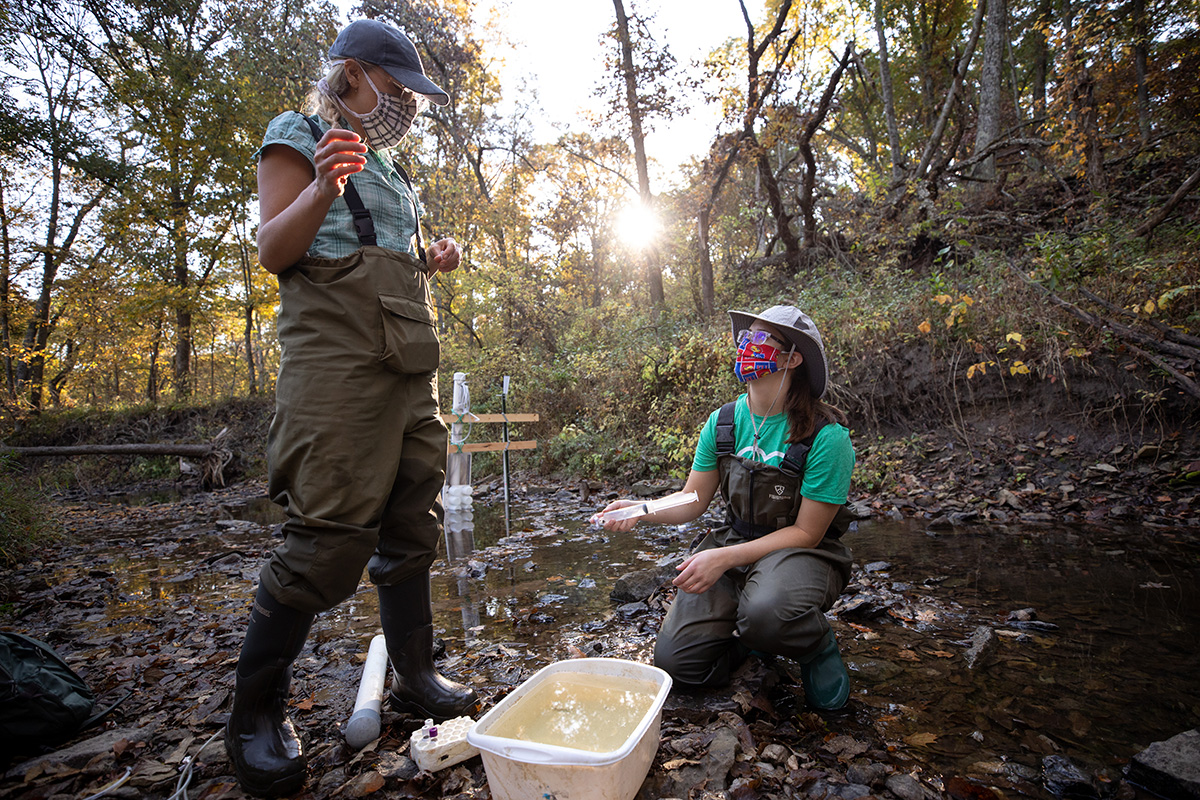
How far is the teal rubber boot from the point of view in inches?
90.9

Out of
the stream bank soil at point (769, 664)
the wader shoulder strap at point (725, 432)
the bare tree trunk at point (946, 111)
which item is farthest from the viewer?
the bare tree trunk at point (946, 111)

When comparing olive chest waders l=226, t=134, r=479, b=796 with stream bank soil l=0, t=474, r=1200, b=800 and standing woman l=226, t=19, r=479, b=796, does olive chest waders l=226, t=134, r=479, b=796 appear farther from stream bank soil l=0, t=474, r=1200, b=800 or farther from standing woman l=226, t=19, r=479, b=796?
stream bank soil l=0, t=474, r=1200, b=800

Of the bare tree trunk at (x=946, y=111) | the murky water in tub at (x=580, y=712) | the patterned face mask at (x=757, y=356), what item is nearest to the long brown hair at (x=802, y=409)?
the patterned face mask at (x=757, y=356)

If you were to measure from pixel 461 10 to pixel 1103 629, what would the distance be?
65.2ft

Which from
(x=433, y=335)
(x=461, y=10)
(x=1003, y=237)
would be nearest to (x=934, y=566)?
(x=433, y=335)

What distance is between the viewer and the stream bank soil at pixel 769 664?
1.94 metres

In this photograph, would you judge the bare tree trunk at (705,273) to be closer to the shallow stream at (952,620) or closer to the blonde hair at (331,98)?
the shallow stream at (952,620)

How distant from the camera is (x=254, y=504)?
34.0 feet

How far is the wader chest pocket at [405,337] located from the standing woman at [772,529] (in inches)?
40.9

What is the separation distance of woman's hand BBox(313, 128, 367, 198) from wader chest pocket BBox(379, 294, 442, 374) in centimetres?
40

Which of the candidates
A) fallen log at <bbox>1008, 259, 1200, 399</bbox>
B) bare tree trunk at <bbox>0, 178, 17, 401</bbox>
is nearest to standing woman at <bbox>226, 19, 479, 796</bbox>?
fallen log at <bbox>1008, 259, 1200, 399</bbox>

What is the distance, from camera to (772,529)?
270cm

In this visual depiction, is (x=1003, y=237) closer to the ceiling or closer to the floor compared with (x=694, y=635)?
closer to the ceiling

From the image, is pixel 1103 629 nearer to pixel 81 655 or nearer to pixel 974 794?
pixel 974 794
